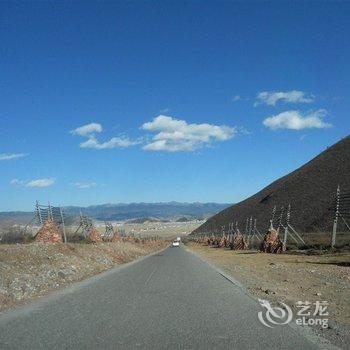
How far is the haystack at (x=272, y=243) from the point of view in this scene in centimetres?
4777

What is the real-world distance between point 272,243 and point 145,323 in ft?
126

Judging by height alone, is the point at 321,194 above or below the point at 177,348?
above

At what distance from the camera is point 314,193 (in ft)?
304

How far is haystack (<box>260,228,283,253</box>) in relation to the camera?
47.8 meters

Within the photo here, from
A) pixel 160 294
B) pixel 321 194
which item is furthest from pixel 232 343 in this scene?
pixel 321 194

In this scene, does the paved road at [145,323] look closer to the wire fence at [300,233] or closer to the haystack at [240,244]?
the wire fence at [300,233]

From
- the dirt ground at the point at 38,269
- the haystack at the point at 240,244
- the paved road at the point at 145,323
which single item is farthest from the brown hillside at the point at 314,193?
the paved road at the point at 145,323

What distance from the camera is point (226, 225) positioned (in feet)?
452

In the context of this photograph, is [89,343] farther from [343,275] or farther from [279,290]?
[343,275]

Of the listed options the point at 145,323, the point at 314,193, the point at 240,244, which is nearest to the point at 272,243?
the point at 240,244

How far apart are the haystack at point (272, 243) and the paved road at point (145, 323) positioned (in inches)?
1215

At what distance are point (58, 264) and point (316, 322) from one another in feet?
59.2

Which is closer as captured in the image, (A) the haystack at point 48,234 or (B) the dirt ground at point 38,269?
(B) the dirt ground at point 38,269

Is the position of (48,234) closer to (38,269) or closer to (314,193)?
(38,269)
